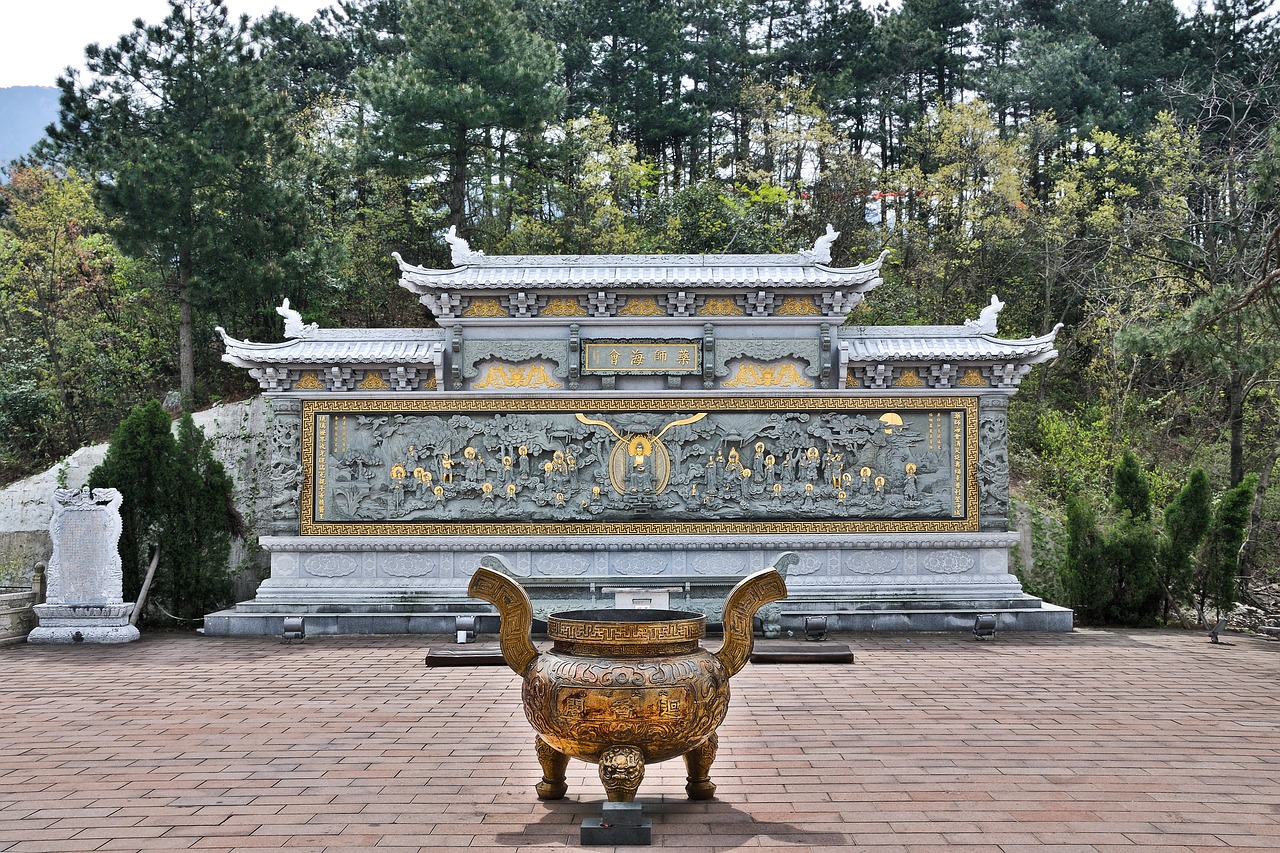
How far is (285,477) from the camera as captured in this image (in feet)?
40.8

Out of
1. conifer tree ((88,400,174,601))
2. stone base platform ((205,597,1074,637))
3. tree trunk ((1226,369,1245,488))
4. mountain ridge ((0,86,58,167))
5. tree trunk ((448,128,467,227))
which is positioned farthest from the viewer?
mountain ridge ((0,86,58,167))

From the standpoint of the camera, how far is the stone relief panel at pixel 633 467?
1241cm

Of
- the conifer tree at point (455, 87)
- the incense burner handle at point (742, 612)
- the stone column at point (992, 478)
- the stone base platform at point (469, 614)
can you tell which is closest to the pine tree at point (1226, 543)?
the stone base platform at point (469, 614)

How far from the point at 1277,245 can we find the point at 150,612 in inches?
489

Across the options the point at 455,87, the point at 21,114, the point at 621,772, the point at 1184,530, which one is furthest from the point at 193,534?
the point at 21,114

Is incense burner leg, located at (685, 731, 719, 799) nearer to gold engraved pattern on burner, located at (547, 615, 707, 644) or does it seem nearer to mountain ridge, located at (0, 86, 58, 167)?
gold engraved pattern on burner, located at (547, 615, 707, 644)

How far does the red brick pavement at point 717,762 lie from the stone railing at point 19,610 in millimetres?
1707

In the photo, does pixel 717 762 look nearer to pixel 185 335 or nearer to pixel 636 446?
pixel 636 446

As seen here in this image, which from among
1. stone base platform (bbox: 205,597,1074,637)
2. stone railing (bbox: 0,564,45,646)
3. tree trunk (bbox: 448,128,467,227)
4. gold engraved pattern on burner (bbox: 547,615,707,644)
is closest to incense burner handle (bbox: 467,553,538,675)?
gold engraved pattern on burner (bbox: 547,615,707,644)

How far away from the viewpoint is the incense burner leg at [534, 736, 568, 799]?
5.16 m

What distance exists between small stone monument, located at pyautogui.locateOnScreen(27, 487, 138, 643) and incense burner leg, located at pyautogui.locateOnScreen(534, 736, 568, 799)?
820cm

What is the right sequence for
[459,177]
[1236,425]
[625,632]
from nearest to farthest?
1. [625,632]
2. [1236,425]
3. [459,177]

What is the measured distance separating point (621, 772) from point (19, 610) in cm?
976

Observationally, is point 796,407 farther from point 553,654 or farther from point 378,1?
point 378,1
